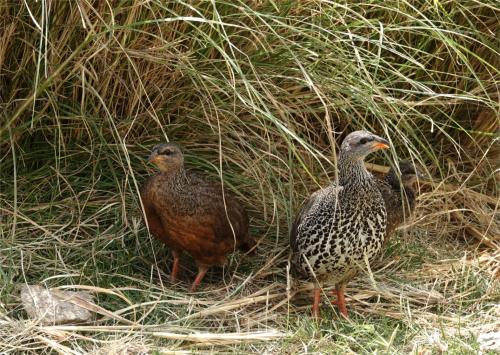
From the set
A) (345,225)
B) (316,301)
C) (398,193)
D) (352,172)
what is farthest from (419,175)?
(316,301)

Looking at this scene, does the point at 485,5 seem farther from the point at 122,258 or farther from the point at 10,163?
the point at 10,163

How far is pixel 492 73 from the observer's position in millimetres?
4789

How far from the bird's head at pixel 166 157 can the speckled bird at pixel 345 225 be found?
0.58 meters

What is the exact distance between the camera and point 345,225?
3.83m

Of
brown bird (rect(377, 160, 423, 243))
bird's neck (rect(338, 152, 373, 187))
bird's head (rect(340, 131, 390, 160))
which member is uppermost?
bird's head (rect(340, 131, 390, 160))

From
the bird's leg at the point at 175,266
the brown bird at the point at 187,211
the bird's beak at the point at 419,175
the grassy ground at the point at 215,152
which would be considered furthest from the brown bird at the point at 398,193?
the bird's leg at the point at 175,266

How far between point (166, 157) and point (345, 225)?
0.80 metres

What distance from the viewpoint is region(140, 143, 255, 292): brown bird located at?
13.1 ft

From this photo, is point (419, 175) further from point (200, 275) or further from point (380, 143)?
point (200, 275)

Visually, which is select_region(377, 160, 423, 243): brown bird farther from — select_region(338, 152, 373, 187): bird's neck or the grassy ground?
select_region(338, 152, 373, 187): bird's neck

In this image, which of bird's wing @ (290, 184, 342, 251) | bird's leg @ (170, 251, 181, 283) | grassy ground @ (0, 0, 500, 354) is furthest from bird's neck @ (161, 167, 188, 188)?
bird's wing @ (290, 184, 342, 251)

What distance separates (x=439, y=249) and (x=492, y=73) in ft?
3.09

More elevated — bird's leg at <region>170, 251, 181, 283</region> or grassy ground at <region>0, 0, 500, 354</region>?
grassy ground at <region>0, 0, 500, 354</region>

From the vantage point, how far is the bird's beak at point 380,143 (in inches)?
150
